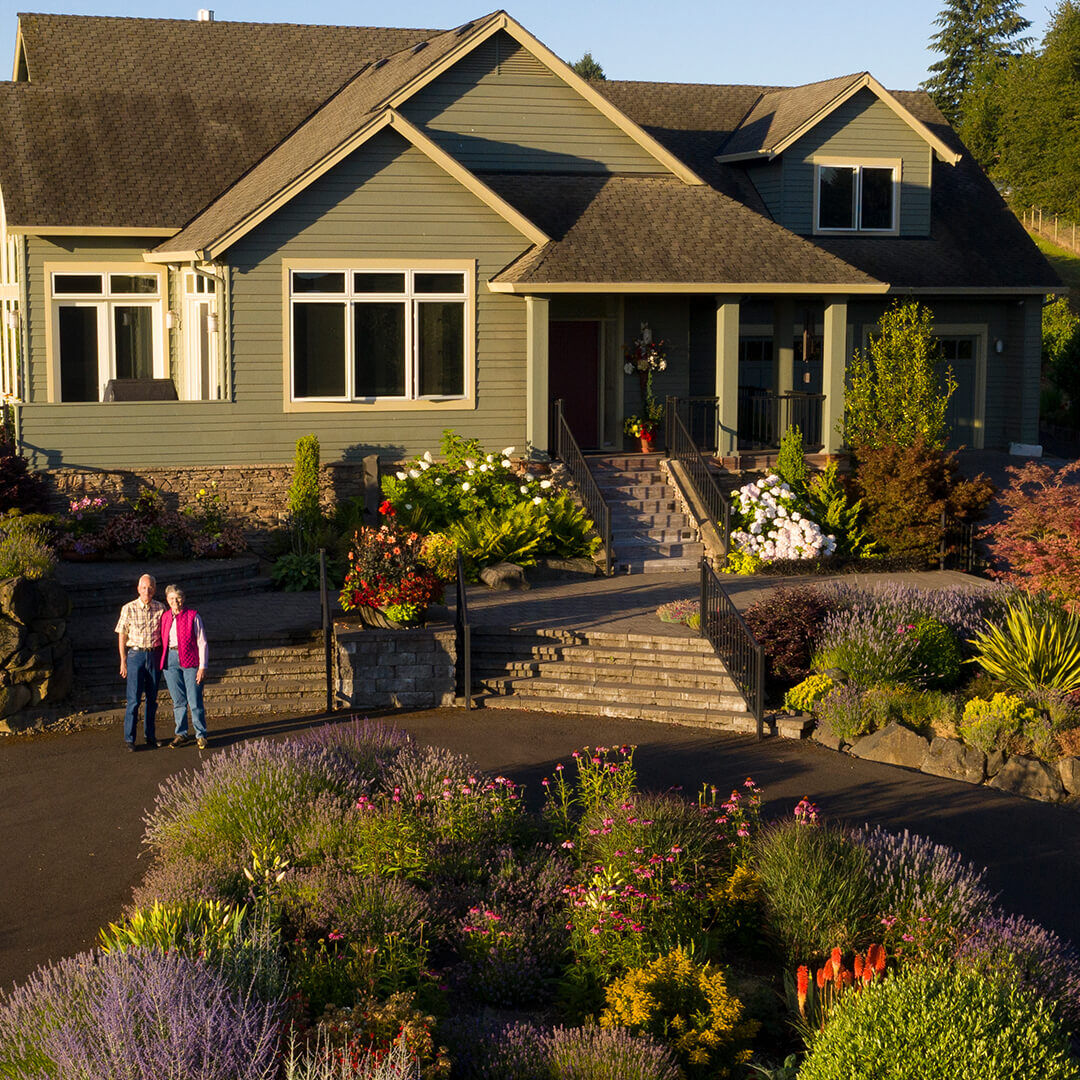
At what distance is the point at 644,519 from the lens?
838 inches

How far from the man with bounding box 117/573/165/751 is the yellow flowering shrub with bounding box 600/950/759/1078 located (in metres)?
6.82

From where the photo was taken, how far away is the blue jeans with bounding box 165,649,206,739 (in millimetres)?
13227

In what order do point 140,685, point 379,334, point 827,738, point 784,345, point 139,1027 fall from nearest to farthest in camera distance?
1. point 139,1027
2. point 140,685
3. point 827,738
4. point 379,334
5. point 784,345

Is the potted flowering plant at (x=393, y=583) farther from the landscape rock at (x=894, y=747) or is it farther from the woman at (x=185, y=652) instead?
the landscape rock at (x=894, y=747)

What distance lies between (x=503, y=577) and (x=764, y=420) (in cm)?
823

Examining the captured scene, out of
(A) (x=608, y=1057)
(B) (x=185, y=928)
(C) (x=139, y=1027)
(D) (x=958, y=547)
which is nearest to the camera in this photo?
(C) (x=139, y=1027)

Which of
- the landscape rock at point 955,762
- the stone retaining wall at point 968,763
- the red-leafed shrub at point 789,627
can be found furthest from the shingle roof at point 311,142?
the landscape rock at point 955,762

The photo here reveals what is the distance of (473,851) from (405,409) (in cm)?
1249

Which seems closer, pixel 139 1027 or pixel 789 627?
pixel 139 1027

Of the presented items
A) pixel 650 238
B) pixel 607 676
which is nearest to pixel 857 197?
pixel 650 238

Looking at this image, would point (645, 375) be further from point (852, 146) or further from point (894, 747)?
point (894, 747)

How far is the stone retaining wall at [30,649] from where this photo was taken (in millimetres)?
13805

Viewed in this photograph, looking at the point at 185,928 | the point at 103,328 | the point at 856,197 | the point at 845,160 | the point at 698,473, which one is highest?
the point at 845,160

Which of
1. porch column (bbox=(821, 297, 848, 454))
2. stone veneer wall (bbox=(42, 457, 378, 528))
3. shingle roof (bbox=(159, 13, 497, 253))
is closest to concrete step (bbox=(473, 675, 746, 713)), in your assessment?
stone veneer wall (bbox=(42, 457, 378, 528))
